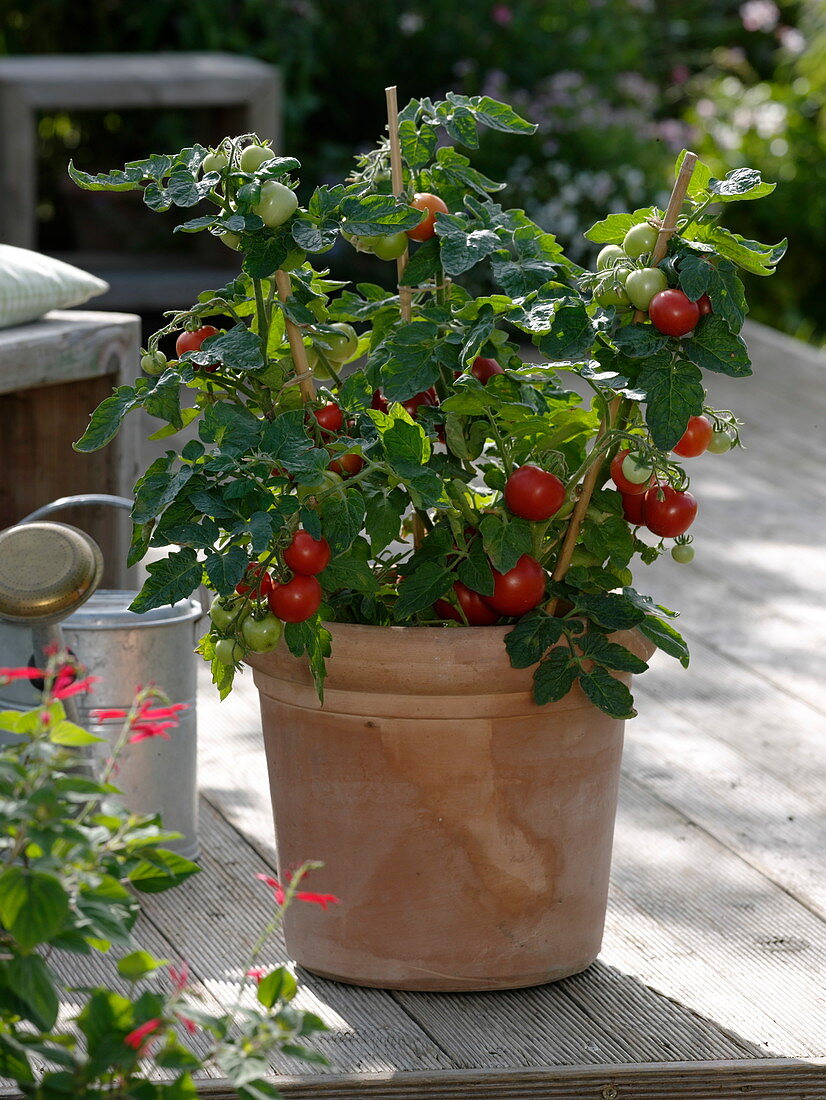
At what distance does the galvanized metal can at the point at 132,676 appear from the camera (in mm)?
1538

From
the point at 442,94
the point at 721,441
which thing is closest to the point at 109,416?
the point at 721,441

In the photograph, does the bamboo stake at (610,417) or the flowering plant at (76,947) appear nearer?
the flowering plant at (76,947)

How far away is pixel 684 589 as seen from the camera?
2.70 m

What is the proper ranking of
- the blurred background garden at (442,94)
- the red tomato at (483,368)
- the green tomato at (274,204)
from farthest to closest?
1. the blurred background garden at (442,94)
2. the red tomato at (483,368)
3. the green tomato at (274,204)

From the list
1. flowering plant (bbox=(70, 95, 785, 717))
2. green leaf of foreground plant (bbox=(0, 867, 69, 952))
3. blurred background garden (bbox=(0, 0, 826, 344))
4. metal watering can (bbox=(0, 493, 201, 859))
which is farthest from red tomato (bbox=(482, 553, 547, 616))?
blurred background garden (bbox=(0, 0, 826, 344))

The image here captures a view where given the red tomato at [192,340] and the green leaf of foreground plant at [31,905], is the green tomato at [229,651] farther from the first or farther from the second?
the green leaf of foreground plant at [31,905]

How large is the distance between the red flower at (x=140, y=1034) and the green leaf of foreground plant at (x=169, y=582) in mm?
433

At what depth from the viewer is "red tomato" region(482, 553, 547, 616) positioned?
1.22m

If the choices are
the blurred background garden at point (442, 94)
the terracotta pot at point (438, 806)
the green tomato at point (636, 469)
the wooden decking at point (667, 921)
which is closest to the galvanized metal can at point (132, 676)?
the wooden decking at point (667, 921)

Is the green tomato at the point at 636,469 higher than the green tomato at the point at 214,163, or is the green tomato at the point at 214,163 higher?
the green tomato at the point at 214,163

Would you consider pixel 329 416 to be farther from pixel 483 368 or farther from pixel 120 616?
pixel 120 616

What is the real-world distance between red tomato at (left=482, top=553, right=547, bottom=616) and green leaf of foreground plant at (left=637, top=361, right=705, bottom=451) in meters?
0.16

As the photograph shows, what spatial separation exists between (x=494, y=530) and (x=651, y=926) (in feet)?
1.74

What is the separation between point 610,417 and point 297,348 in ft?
0.86
